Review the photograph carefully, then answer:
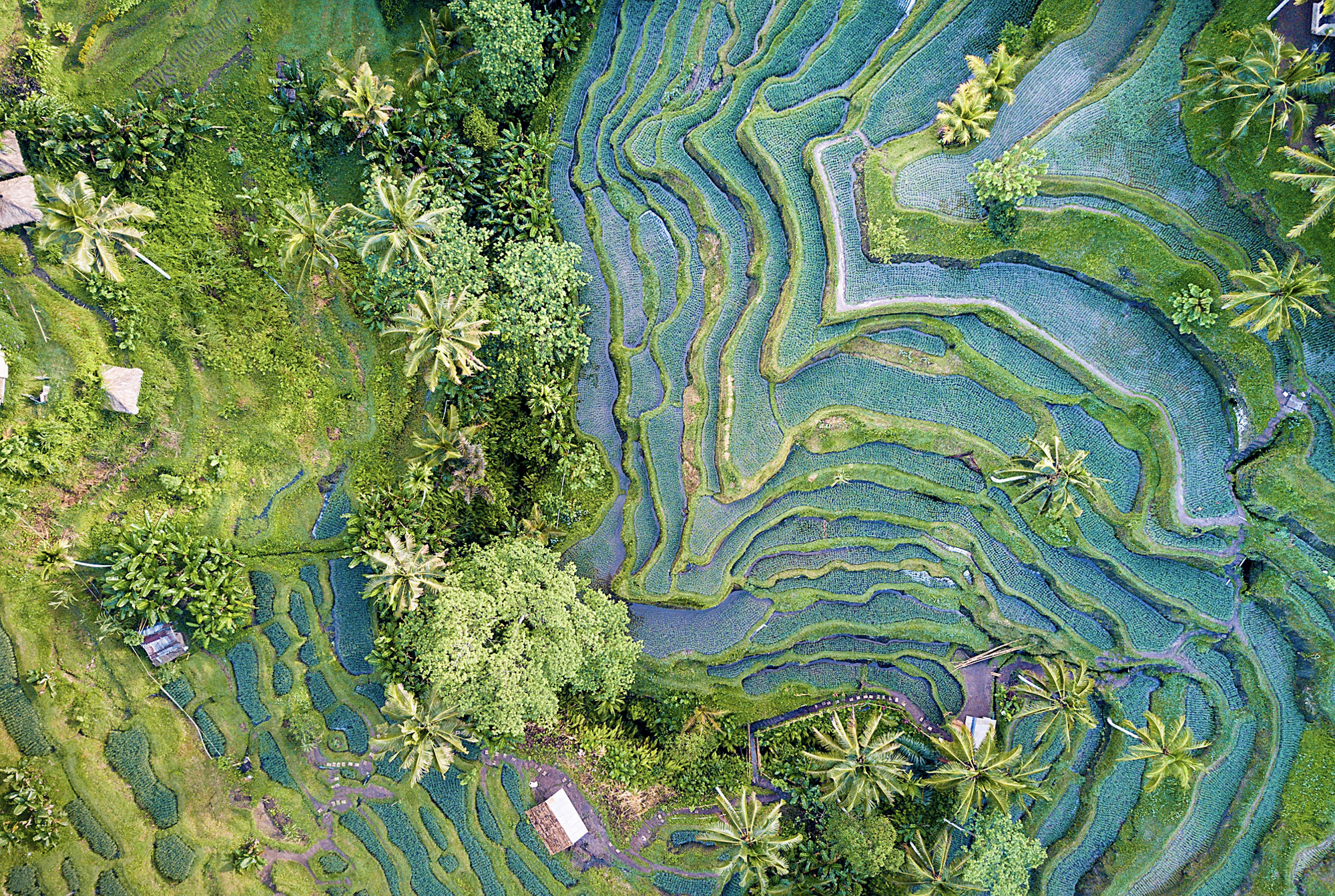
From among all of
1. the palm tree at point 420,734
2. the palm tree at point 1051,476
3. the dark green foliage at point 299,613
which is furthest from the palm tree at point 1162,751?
the dark green foliage at point 299,613

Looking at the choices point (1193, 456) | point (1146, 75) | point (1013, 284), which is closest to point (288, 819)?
point (1013, 284)

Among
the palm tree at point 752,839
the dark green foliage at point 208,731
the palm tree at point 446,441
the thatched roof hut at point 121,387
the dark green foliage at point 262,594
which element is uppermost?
the thatched roof hut at point 121,387

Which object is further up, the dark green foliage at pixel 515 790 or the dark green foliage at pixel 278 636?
the dark green foliage at pixel 278 636

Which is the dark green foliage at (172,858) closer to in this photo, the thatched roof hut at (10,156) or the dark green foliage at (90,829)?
the dark green foliage at (90,829)

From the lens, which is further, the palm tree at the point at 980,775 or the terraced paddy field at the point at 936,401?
the terraced paddy field at the point at 936,401

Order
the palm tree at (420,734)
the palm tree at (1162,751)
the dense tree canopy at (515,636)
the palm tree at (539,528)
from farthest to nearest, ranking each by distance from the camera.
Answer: the palm tree at (539,528) < the palm tree at (1162,751) < the dense tree canopy at (515,636) < the palm tree at (420,734)

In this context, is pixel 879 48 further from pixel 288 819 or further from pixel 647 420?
pixel 288 819

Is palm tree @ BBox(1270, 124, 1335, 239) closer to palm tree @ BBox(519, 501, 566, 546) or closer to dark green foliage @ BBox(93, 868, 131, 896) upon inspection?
palm tree @ BBox(519, 501, 566, 546)
